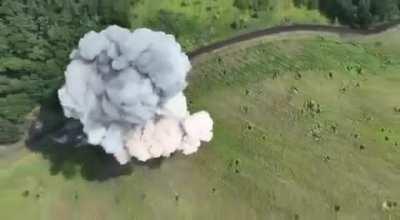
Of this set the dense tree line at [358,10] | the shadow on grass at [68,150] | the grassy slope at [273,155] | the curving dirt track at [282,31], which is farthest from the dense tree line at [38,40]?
the dense tree line at [358,10]

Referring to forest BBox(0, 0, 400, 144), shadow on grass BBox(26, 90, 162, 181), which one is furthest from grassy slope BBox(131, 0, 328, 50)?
shadow on grass BBox(26, 90, 162, 181)

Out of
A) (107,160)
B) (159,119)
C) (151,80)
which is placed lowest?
(107,160)

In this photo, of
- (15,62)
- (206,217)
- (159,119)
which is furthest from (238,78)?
(15,62)

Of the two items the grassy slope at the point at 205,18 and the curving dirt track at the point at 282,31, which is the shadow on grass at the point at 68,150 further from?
the curving dirt track at the point at 282,31

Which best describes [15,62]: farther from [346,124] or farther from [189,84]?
[346,124]

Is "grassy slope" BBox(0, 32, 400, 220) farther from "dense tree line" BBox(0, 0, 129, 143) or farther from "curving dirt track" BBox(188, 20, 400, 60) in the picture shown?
"dense tree line" BBox(0, 0, 129, 143)

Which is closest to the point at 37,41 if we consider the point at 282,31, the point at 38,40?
the point at 38,40
